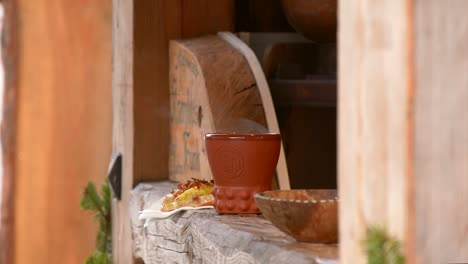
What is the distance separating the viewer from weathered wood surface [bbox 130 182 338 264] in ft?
5.41

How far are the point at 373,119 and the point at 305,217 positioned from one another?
461mm

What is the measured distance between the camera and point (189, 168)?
10.5 feet

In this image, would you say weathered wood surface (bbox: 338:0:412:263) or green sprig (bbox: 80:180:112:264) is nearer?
weathered wood surface (bbox: 338:0:412:263)

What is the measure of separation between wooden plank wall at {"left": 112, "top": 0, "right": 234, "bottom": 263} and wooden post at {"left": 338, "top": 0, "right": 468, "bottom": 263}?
87.0 inches

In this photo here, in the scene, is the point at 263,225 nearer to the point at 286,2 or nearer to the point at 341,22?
the point at 341,22

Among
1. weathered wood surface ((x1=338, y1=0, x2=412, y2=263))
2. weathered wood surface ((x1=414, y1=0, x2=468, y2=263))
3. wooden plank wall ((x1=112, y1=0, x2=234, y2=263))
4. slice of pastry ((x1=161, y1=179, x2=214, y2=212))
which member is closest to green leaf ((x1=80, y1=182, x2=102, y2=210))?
wooden plank wall ((x1=112, y1=0, x2=234, y2=263))

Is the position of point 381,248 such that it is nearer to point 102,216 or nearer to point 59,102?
point 102,216

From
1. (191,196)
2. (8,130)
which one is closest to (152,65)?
(191,196)

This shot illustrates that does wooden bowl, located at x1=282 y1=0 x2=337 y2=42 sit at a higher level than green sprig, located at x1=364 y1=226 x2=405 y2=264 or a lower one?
higher

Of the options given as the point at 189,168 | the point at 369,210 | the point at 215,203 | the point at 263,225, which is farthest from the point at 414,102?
the point at 189,168

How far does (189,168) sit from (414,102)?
6.76 ft

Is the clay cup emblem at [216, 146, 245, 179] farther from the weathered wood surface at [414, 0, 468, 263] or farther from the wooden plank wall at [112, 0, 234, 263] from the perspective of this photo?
the wooden plank wall at [112, 0, 234, 263]

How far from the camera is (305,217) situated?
168 cm

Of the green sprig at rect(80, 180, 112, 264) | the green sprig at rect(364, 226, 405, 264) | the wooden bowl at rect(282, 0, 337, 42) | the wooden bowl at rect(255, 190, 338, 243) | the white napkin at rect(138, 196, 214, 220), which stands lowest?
the green sprig at rect(80, 180, 112, 264)
